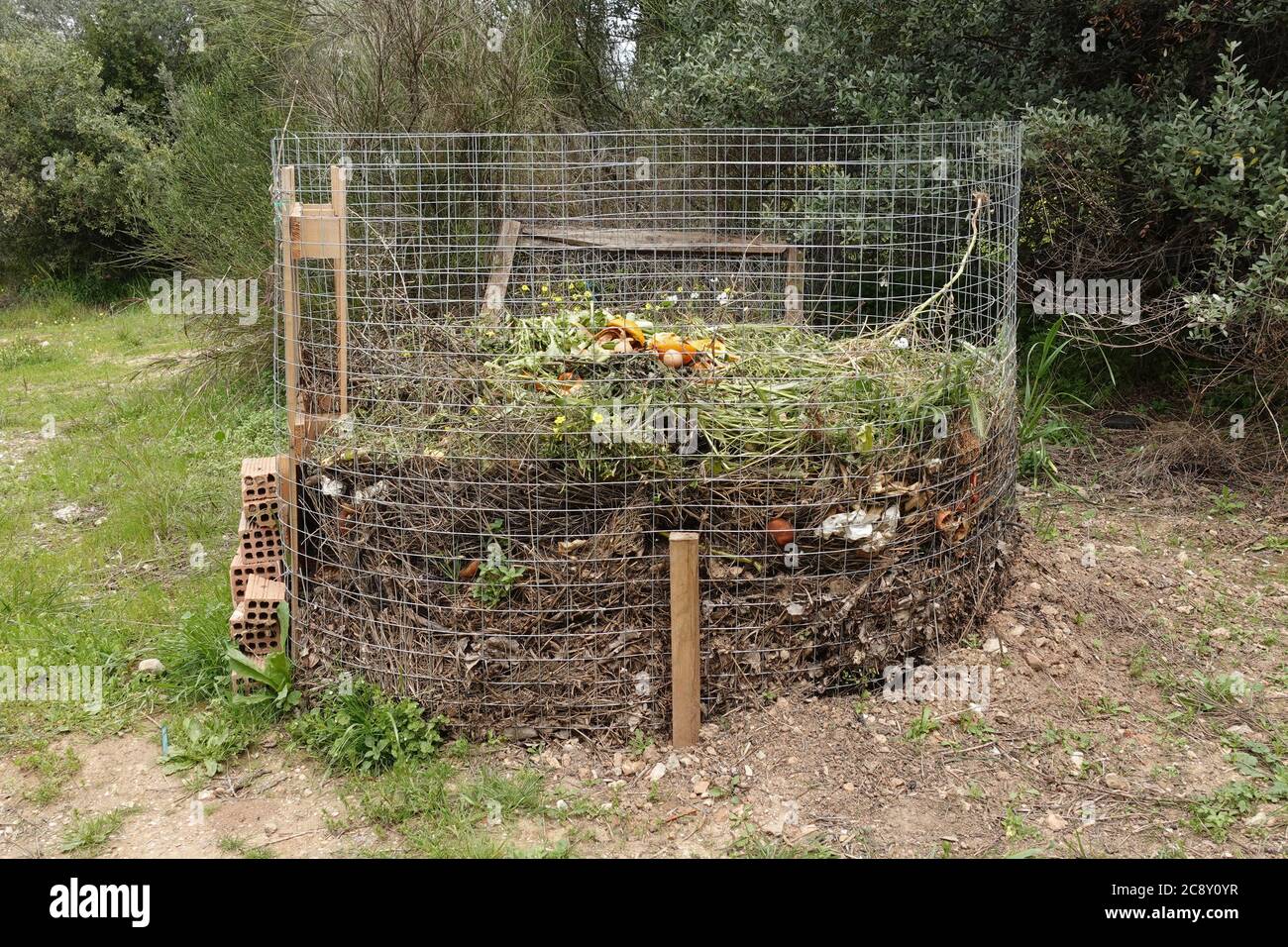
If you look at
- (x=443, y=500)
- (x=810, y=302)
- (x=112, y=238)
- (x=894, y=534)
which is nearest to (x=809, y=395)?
(x=894, y=534)

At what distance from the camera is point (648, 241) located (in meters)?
6.73

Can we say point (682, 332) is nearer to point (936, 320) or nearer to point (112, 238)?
point (936, 320)

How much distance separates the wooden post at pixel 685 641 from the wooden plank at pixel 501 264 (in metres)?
2.53

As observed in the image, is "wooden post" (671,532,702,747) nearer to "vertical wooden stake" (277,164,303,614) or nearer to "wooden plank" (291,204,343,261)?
"vertical wooden stake" (277,164,303,614)

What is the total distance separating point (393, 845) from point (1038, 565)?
2962 mm

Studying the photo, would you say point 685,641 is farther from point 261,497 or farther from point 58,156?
point 58,156

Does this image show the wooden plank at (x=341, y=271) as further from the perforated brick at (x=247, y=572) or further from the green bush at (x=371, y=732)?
the green bush at (x=371, y=732)

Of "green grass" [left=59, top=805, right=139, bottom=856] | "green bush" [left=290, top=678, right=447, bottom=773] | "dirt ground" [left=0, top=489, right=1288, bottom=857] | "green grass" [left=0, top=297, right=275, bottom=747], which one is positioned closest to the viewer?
"dirt ground" [left=0, top=489, right=1288, bottom=857]

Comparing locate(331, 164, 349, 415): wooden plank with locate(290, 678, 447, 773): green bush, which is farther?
locate(331, 164, 349, 415): wooden plank

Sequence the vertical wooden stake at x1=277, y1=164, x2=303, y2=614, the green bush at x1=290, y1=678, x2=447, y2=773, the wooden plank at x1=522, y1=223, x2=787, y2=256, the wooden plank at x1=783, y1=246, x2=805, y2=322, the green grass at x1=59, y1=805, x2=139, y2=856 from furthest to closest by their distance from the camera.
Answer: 1. the wooden plank at x1=522, y1=223, x2=787, y2=256
2. the wooden plank at x1=783, y1=246, x2=805, y2=322
3. the vertical wooden stake at x1=277, y1=164, x2=303, y2=614
4. the green bush at x1=290, y1=678, x2=447, y2=773
5. the green grass at x1=59, y1=805, x2=139, y2=856

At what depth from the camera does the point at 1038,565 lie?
4953 millimetres

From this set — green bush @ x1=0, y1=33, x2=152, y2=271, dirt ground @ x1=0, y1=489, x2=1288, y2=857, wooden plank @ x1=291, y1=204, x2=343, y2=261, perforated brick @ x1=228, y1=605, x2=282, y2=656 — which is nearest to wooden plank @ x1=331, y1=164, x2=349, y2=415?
wooden plank @ x1=291, y1=204, x2=343, y2=261

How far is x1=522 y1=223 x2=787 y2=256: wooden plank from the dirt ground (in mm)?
2899

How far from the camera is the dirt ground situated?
3.45m
